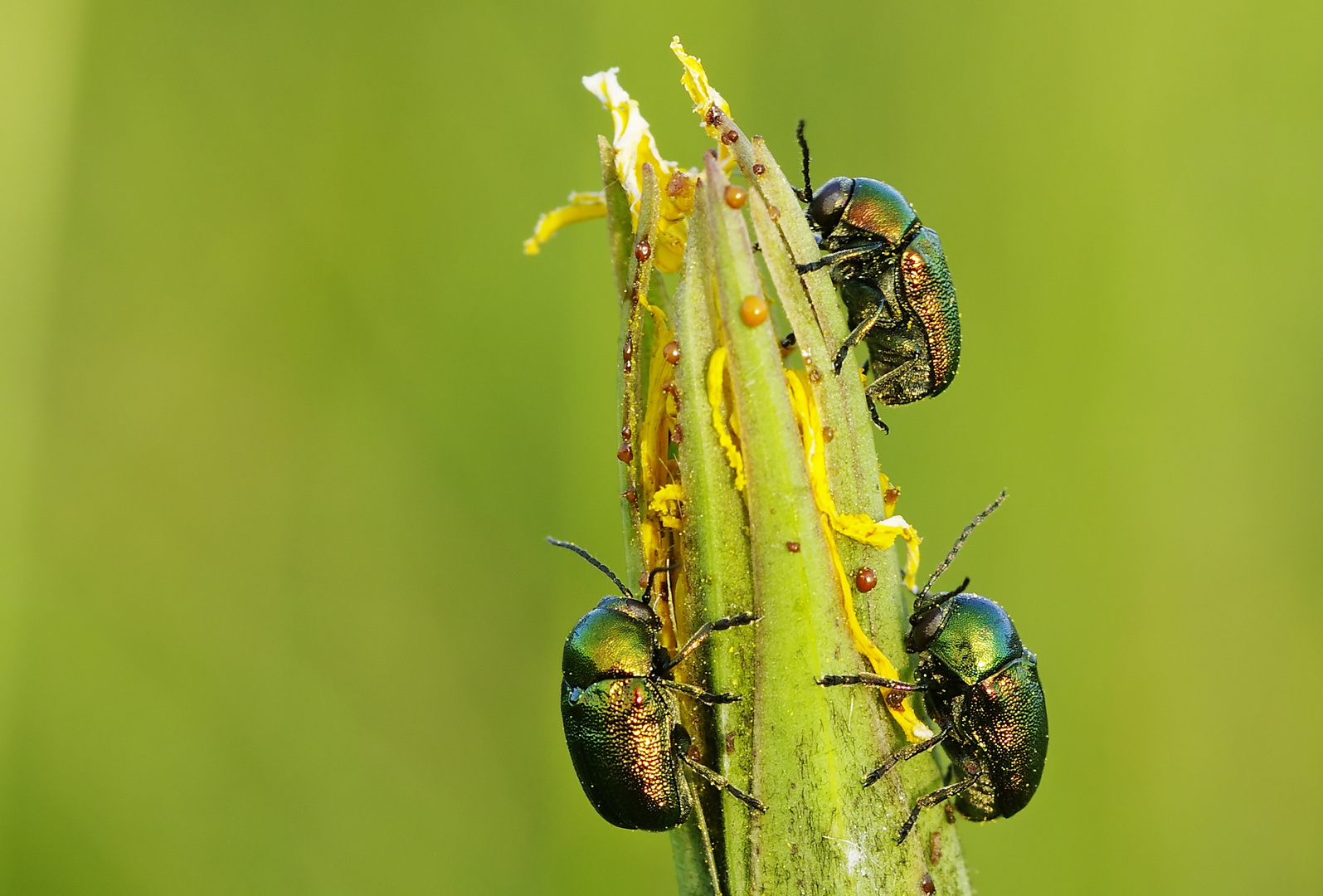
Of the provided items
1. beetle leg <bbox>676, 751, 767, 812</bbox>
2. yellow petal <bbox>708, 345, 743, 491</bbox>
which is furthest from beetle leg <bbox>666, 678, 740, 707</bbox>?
yellow petal <bbox>708, 345, 743, 491</bbox>

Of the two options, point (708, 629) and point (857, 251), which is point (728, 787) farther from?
point (857, 251)

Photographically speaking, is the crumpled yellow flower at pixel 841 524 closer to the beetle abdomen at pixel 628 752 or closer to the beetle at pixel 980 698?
the beetle at pixel 980 698

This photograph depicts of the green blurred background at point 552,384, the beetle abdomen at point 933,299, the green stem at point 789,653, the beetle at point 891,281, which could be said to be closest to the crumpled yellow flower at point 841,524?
the green stem at point 789,653

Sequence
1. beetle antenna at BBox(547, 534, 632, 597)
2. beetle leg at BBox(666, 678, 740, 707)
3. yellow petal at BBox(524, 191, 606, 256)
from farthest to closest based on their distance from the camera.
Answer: beetle antenna at BBox(547, 534, 632, 597)
yellow petal at BBox(524, 191, 606, 256)
beetle leg at BBox(666, 678, 740, 707)

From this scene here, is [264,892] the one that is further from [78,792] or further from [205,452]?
[205,452]

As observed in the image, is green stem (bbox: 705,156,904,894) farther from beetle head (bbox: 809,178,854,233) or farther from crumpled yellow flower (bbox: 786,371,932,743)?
beetle head (bbox: 809,178,854,233)

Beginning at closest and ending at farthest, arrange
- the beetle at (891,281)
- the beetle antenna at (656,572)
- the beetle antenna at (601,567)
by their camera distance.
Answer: the beetle antenna at (656,572) < the beetle antenna at (601,567) < the beetle at (891,281)

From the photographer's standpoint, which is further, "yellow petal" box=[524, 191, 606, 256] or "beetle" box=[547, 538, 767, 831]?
"yellow petal" box=[524, 191, 606, 256]
